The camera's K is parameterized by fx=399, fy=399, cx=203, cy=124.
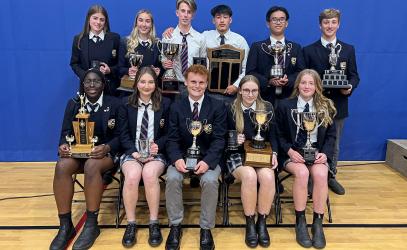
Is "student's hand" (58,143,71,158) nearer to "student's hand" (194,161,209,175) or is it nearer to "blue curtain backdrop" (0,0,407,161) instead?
"student's hand" (194,161,209,175)

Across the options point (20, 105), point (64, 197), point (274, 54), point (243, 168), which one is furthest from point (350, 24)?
point (20, 105)

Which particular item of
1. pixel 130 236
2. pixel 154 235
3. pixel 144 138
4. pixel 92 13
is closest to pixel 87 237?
pixel 130 236

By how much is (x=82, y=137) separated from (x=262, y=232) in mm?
1602

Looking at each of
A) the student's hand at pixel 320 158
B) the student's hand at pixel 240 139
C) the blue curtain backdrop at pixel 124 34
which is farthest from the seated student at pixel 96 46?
the student's hand at pixel 320 158

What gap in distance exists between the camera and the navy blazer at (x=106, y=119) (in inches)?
129

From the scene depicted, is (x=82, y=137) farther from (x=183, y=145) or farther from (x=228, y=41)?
(x=228, y=41)

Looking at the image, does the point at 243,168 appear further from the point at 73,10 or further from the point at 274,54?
the point at 73,10

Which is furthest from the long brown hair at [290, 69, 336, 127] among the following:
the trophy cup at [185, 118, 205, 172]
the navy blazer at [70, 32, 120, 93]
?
the navy blazer at [70, 32, 120, 93]

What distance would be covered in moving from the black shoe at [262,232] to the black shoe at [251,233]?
4 cm

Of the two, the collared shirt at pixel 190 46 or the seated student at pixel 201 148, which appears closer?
the seated student at pixel 201 148

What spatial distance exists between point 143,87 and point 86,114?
1.64ft

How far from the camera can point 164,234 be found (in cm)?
324

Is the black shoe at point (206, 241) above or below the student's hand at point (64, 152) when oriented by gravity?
below

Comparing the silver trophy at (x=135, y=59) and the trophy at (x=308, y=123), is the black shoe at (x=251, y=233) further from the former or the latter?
the silver trophy at (x=135, y=59)
